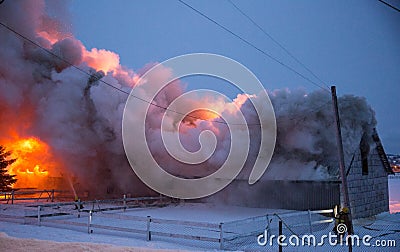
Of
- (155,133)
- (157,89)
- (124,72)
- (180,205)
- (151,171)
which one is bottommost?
(180,205)

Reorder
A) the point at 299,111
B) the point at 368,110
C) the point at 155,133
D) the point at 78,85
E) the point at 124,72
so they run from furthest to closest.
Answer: the point at 124,72 → the point at 78,85 → the point at 155,133 → the point at 299,111 → the point at 368,110

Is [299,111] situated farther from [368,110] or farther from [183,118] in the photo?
[183,118]

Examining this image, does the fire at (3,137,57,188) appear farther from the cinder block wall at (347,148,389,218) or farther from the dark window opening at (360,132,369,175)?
the dark window opening at (360,132,369,175)

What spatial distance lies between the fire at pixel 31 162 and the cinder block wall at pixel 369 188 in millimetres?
22996

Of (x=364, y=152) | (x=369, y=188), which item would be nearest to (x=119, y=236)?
(x=369, y=188)

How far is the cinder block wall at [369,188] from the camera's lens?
19359 millimetres

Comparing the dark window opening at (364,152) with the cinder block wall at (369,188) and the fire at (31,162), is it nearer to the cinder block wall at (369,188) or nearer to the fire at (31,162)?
the cinder block wall at (369,188)

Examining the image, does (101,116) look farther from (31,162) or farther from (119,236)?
(119,236)

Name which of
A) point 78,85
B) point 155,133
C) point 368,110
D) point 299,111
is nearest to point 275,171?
point 299,111

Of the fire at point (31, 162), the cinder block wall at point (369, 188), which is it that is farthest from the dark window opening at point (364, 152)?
the fire at point (31, 162)

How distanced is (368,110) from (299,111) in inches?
166

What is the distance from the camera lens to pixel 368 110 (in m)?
21.7

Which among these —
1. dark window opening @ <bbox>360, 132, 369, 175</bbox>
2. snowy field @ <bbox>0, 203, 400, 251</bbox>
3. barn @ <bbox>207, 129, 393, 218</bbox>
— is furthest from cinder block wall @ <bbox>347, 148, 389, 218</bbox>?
snowy field @ <bbox>0, 203, 400, 251</bbox>

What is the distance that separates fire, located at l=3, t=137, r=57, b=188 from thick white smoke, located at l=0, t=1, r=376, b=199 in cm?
102
